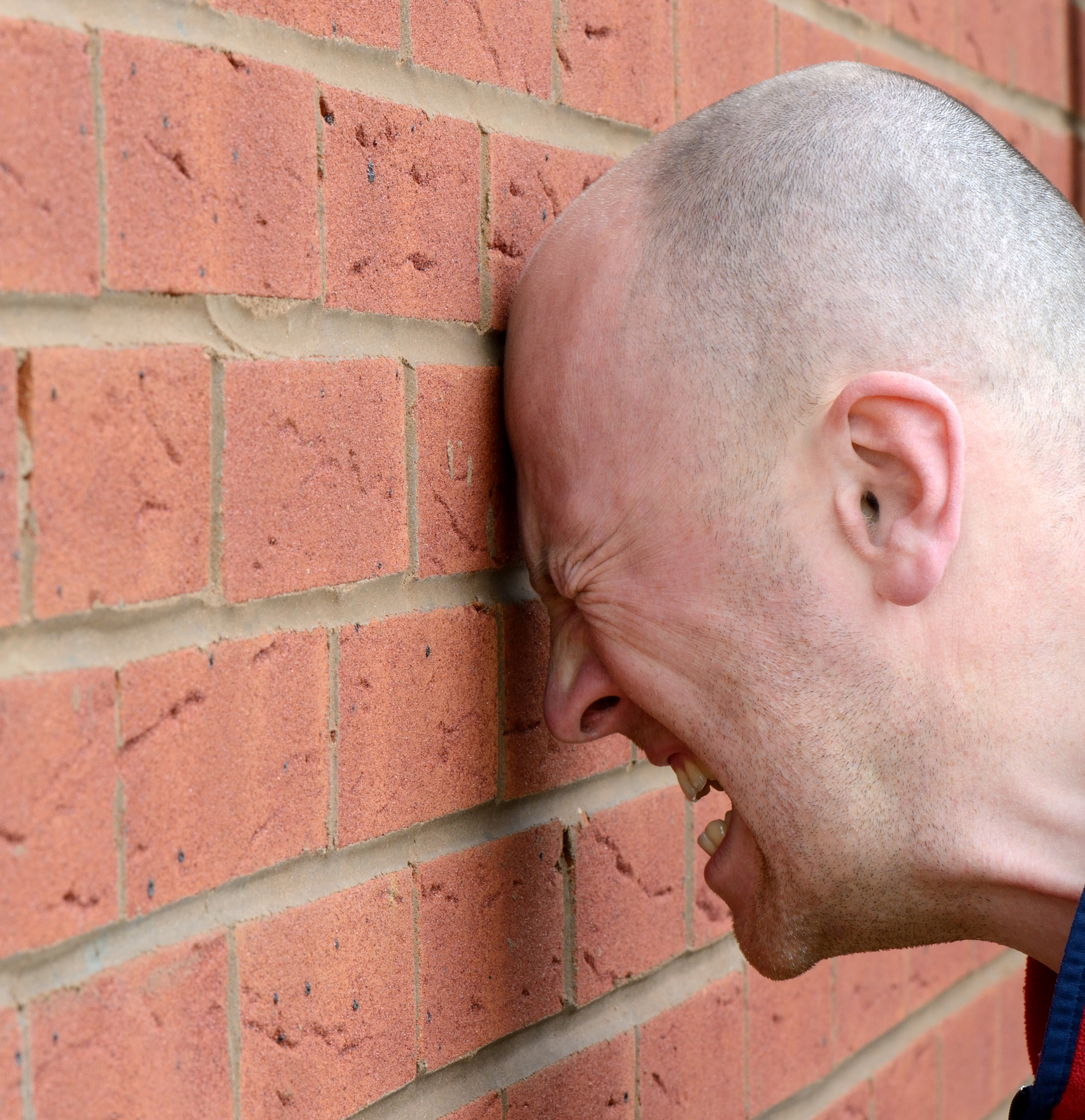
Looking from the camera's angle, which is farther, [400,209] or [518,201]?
[518,201]

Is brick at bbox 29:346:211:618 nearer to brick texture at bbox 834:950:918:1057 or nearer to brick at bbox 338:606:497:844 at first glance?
brick at bbox 338:606:497:844

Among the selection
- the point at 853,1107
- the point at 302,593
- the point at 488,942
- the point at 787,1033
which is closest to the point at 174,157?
the point at 302,593

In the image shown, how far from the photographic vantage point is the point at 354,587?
3.62 feet

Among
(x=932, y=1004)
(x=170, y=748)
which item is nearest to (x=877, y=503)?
(x=170, y=748)

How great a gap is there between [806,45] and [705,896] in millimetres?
1090

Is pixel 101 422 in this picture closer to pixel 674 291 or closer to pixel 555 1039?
pixel 674 291

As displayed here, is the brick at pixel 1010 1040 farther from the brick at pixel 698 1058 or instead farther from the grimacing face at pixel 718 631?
the grimacing face at pixel 718 631

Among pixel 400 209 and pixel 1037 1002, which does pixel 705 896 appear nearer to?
pixel 1037 1002

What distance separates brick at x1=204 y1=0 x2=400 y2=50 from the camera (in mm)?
995

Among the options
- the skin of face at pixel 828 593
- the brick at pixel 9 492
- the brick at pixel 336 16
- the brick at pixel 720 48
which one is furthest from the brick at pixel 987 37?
the brick at pixel 9 492

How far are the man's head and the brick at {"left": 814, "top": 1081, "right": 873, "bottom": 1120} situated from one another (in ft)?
2.55

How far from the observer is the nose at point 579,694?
4.15 feet

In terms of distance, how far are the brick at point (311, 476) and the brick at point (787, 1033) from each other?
0.90 metres

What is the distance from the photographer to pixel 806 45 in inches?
69.4
